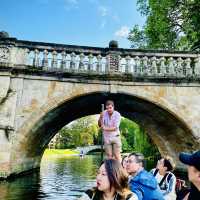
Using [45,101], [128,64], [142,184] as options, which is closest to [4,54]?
[45,101]

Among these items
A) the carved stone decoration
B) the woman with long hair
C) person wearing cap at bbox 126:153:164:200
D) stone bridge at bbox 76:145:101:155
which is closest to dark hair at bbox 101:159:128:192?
the woman with long hair

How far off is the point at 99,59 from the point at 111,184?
366 inches

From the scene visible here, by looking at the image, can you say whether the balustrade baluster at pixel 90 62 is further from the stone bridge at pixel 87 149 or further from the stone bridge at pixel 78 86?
the stone bridge at pixel 87 149

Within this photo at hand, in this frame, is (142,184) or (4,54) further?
(4,54)

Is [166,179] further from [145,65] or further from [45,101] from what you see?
[145,65]

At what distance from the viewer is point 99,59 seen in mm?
11820

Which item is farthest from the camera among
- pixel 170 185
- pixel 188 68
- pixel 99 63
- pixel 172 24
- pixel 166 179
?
pixel 172 24

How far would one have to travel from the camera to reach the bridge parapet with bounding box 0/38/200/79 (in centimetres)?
1144

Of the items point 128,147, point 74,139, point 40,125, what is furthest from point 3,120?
point 74,139

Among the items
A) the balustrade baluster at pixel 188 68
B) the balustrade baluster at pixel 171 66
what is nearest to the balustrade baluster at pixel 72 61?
the balustrade baluster at pixel 171 66

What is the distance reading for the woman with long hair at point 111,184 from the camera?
9.11ft

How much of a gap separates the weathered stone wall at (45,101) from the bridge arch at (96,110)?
34mm

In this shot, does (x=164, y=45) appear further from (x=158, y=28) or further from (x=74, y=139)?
(x=74, y=139)

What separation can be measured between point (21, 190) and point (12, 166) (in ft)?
6.16
